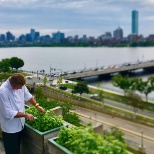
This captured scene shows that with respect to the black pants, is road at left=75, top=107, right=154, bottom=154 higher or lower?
lower

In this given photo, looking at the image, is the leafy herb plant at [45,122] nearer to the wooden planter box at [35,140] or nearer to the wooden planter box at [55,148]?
the wooden planter box at [35,140]

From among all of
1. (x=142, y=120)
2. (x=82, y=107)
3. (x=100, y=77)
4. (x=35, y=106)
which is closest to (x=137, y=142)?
(x=142, y=120)

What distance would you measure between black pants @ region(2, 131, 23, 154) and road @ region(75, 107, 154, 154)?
19577 millimetres

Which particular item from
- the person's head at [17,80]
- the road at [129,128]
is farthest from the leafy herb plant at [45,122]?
the road at [129,128]

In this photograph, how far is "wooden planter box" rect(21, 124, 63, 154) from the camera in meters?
4.12

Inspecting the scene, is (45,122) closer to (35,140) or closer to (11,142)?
(35,140)

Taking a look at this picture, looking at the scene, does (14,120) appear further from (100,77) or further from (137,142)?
(100,77)

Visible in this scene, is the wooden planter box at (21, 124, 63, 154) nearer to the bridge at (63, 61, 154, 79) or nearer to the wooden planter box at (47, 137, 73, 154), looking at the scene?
the wooden planter box at (47, 137, 73, 154)

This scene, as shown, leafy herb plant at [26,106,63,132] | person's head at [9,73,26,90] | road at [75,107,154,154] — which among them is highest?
person's head at [9,73,26,90]

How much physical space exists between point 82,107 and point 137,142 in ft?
47.6

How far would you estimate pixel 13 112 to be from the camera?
421cm

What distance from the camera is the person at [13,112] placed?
4246 millimetres

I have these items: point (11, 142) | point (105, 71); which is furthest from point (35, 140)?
point (105, 71)

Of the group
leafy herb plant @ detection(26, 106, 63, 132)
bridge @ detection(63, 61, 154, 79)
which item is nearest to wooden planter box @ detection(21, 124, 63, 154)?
leafy herb plant @ detection(26, 106, 63, 132)
